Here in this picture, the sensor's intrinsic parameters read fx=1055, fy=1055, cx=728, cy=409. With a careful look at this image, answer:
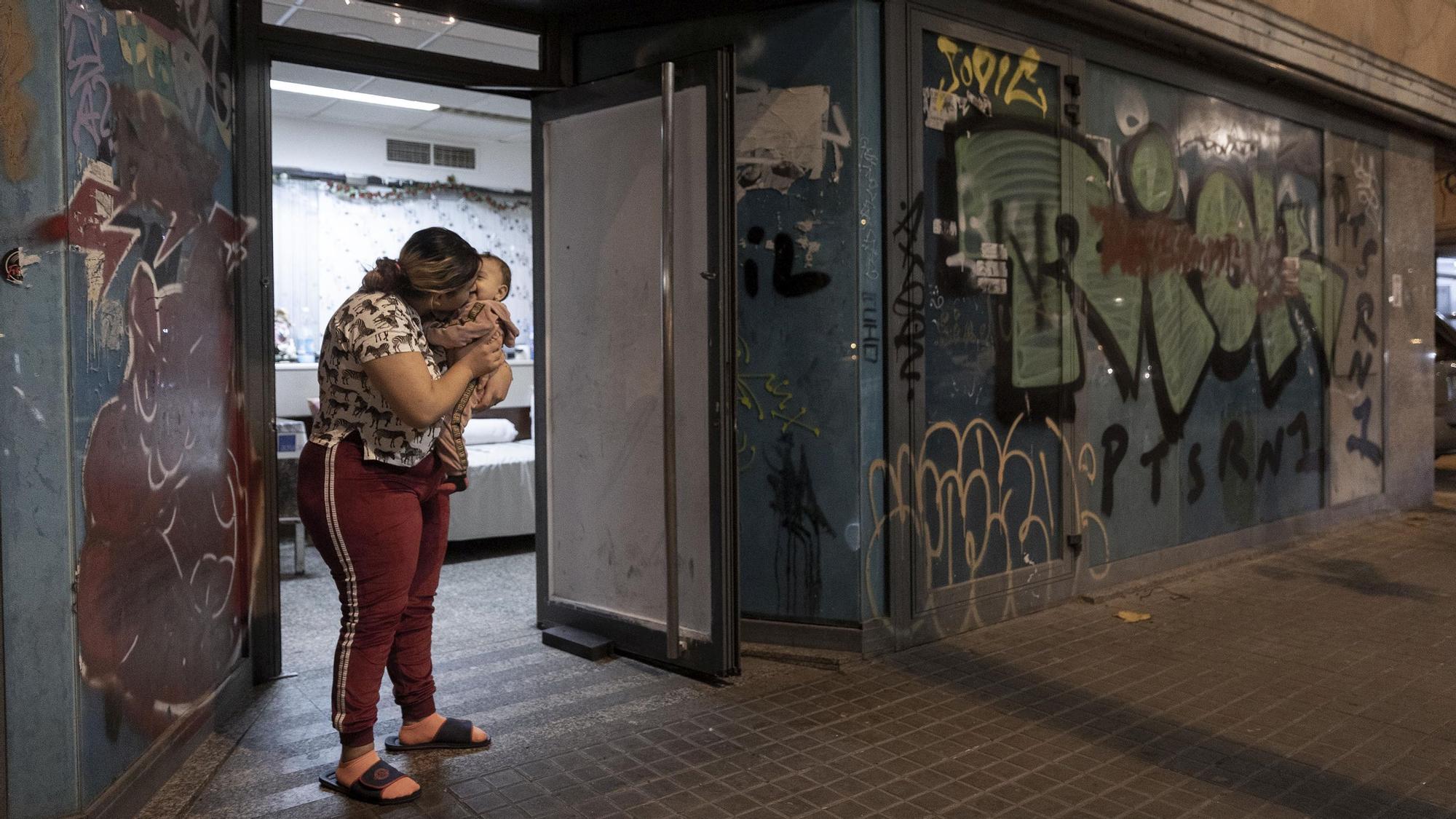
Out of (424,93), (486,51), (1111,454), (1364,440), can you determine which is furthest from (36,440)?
(1364,440)

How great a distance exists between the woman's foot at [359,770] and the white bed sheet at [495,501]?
396 cm

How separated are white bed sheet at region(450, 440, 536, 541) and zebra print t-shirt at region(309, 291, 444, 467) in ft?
13.3

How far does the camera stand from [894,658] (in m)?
4.91

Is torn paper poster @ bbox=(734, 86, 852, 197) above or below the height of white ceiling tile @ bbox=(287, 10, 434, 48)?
below

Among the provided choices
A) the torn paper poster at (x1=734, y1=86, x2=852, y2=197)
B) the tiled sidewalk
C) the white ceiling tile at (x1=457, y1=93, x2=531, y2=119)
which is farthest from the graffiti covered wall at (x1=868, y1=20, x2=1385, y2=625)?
the white ceiling tile at (x1=457, y1=93, x2=531, y2=119)

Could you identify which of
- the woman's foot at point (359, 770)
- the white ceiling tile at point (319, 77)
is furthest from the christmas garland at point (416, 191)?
the woman's foot at point (359, 770)

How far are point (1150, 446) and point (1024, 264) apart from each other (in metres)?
1.69

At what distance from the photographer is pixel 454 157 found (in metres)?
12.2

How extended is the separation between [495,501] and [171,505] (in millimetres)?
4128

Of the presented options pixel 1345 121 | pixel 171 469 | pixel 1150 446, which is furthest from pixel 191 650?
pixel 1345 121

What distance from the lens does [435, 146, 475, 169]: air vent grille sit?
12.2 metres

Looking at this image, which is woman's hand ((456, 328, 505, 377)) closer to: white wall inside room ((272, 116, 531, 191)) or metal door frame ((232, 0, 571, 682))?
metal door frame ((232, 0, 571, 682))

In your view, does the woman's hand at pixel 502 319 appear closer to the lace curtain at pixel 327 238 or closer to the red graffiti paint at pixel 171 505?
the red graffiti paint at pixel 171 505

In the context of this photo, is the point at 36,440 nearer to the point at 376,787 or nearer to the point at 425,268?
the point at 425,268
